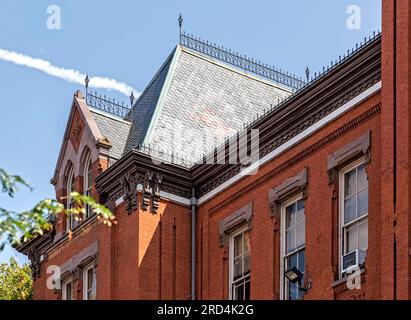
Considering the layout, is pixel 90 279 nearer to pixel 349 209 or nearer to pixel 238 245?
pixel 238 245

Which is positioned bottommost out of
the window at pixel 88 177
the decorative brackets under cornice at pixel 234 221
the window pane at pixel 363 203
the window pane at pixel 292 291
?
the window pane at pixel 292 291

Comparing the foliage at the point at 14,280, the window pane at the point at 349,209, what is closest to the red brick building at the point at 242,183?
the window pane at the point at 349,209

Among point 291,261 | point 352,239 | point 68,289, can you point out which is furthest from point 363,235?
point 68,289

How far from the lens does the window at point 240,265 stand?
31.1m

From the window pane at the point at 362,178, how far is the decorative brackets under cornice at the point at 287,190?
66.7 inches

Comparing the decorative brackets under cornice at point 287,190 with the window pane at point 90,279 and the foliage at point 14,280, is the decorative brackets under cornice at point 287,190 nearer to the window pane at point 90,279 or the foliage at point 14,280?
the window pane at point 90,279

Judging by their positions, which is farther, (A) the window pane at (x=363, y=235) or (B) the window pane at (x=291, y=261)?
(B) the window pane at (x=291, y=261)

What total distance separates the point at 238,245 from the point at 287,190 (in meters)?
2.48

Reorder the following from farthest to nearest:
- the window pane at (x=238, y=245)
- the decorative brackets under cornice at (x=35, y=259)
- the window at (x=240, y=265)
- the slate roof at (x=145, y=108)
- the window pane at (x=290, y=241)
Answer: the decorative brackets under cornice at (x=35, y=259) → the slate roof at (x=145, y=108) → the window pane at (x=238, y=245) → the window at (x=240, y=265) → the window pane at (x=290, y=241)

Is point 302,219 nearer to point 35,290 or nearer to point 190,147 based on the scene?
point 190,147

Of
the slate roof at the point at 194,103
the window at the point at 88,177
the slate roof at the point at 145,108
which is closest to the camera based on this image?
the slate roof at the point at 194,103

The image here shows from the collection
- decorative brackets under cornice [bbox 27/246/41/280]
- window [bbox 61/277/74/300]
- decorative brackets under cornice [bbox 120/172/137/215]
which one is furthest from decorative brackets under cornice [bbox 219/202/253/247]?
decorative brackets under cornice [bbox 27/246/41/280]

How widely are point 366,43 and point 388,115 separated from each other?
1.88 m
